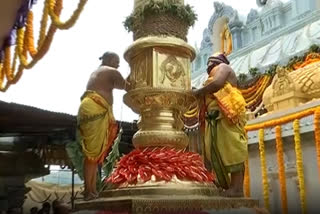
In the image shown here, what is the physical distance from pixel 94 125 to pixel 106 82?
0.39 m

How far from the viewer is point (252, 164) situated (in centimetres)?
538

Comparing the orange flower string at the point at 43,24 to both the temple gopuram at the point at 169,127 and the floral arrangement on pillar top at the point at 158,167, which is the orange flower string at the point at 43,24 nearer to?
the temple gopuram at the point at 169,127

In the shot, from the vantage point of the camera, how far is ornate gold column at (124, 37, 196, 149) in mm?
3004

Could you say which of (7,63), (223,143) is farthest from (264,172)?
(7,63)

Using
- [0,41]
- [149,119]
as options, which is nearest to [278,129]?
[149,119]

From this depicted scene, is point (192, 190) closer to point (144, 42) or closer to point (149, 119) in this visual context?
point (149, 119)

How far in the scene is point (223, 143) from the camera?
3096 mm

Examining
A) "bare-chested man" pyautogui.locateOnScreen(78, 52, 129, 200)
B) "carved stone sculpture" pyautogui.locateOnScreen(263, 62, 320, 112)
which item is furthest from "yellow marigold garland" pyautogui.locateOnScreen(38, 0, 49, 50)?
"carved stone sculpture" pyautogui.locateOnScreen(263, 62, 320, 112)

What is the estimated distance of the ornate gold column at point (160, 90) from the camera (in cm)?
300

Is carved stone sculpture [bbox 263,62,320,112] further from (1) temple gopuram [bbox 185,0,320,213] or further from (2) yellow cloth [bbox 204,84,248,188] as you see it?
(2) yellow cloth [bbox 204,84,248,188]

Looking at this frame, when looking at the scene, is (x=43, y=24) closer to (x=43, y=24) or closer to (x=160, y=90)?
(x=43, y=24)

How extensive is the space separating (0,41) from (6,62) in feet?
1.15

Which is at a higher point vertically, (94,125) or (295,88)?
(295,88)

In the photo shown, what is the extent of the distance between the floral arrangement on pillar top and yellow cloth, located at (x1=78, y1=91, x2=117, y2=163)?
288 millimetres
